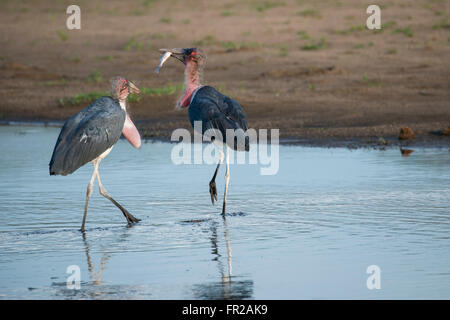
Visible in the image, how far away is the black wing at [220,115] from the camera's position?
7.38m

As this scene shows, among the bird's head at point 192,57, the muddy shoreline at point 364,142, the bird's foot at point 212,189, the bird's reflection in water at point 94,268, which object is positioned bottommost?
the bird's reflection in water at point 94,268

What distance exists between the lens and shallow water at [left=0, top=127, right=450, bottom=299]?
5.08 meters

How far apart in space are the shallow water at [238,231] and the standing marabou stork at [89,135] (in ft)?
1.62

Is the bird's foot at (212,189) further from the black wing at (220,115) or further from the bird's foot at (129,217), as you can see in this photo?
the bird's foot at (129,217)

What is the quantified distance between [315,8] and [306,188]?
18526 millimetres

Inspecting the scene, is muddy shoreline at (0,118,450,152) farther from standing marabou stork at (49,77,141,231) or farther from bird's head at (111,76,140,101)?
standing marabou stork at (49,77,141,231)

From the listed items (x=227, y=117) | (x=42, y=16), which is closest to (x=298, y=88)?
(x=227, y=117)

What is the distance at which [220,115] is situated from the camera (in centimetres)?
752

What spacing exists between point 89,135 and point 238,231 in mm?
1364

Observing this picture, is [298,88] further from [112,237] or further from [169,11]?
[169,11]

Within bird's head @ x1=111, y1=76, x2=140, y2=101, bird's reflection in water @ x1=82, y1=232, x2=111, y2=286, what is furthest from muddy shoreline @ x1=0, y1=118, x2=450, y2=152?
bird's reflection in water @ x1=82, y1=232, x2=111, y2=286

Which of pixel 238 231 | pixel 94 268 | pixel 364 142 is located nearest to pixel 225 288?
pixel 94 268

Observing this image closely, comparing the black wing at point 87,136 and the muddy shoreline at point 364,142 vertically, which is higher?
the muddy shoreline at point 364,142

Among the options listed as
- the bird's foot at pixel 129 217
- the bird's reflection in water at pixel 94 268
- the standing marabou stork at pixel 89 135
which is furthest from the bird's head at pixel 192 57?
the bird's reflection in water at pixel 94 268
